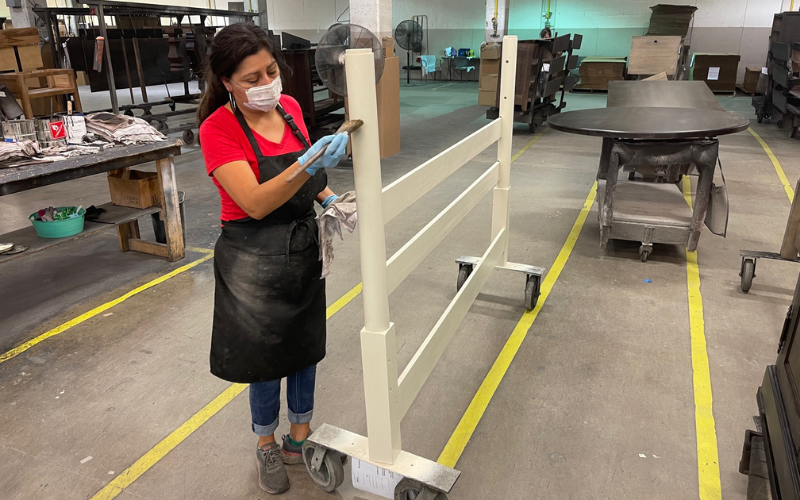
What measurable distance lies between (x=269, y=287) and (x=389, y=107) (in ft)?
18.8

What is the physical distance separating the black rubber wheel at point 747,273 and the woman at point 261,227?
2867 millimetres

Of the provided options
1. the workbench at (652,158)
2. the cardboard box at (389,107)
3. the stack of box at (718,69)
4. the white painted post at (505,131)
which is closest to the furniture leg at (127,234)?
the white painted post at (505,131)

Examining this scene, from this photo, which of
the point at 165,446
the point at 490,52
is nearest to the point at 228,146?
the point at 165,446

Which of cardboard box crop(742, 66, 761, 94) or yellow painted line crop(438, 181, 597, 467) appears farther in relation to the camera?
cardboard box crop(742, 66, 761, 94)

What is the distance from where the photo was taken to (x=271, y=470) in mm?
2014

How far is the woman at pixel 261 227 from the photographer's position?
1.57m

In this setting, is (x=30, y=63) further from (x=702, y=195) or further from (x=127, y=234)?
(x=702, y=195)

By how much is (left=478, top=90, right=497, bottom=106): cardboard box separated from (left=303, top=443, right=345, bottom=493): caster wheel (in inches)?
308

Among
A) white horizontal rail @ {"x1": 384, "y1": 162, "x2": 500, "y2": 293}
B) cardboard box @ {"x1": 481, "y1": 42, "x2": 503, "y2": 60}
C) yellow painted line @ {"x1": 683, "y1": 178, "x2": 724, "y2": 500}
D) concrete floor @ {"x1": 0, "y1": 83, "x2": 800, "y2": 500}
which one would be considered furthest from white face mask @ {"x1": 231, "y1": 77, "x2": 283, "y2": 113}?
cardboard box @ {"x1": 481, "y1": 42, "x2": 503, "y2": 60}

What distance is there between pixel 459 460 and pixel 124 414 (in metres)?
1.51

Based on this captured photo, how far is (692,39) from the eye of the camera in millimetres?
13812

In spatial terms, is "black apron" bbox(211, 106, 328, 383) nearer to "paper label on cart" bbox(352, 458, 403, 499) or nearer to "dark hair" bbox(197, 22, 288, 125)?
"dark hair" bbox(197, 22, 288, 125)

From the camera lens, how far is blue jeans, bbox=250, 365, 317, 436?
193 centimetres

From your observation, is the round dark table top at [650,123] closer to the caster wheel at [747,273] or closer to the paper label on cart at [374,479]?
the caster wheel at [747,273]
